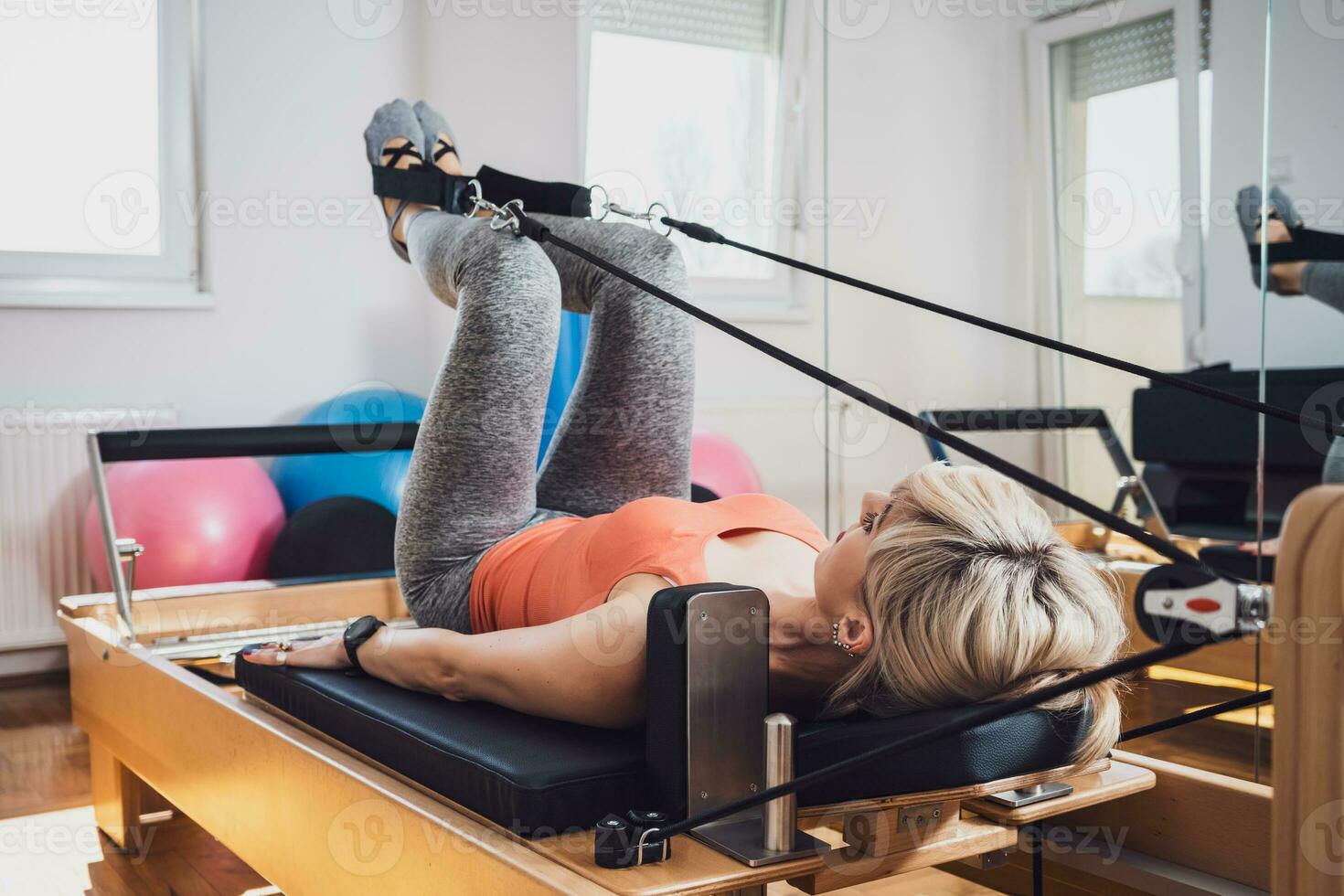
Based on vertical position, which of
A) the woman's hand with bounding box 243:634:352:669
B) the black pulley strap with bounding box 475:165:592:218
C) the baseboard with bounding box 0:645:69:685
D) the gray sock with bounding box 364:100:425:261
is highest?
the gray sock with bounding box 364:100:425:261

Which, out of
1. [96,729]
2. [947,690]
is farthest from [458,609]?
[96,729]

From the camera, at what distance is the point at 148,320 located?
384cm

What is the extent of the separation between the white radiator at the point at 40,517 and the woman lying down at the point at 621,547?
2.13 meters

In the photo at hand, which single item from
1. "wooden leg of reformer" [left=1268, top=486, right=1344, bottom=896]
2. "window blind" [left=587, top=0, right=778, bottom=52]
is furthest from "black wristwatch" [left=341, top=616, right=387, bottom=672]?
"window blind" [left=587, top=0, right=778, bottom=52]

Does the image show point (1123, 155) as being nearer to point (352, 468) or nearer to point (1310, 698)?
point (1310, 698)

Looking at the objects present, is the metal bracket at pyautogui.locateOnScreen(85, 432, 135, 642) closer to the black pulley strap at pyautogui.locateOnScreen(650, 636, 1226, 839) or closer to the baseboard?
the black pulley strap at pyautogui.locateOnScreen(650, 636, 1226, 839)

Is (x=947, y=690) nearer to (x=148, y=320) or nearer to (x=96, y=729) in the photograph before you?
(x=96, y=729)

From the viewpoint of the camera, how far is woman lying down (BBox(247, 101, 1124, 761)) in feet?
3.94

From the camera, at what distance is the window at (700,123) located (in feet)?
14.5

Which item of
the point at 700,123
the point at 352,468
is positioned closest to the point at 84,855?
the point at 352,468

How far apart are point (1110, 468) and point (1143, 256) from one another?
18.9 inches

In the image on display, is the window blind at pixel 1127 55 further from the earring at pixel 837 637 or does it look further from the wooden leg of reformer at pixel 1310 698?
the wooden leg of reformer at pixel 1310 698

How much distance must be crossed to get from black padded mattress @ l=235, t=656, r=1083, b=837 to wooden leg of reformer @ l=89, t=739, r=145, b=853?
114 centimetres

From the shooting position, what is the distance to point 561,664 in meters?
1.30
